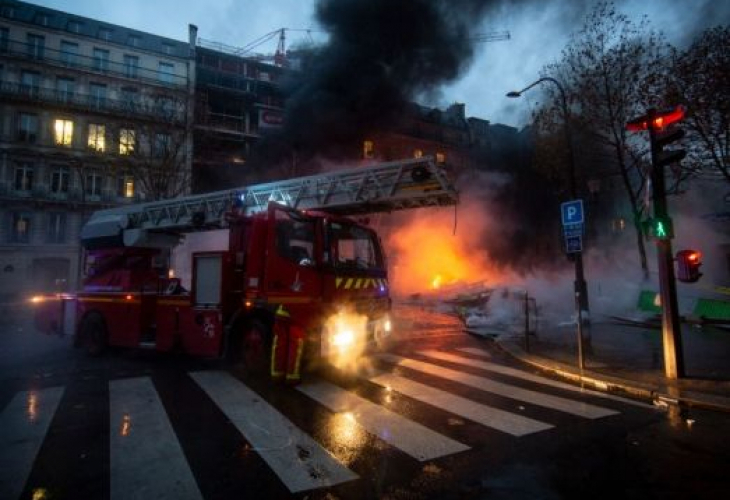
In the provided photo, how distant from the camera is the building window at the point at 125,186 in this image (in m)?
33.2

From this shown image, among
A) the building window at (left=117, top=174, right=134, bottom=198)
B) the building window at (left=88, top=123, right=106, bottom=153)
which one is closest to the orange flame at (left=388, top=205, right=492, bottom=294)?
the building window at (left=117, top=174, right=134, bottom=198)

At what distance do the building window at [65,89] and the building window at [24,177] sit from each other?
18.4 feet

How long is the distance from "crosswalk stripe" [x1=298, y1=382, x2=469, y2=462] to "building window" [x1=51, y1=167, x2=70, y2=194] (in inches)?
1347

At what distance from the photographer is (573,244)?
8070 millimetres

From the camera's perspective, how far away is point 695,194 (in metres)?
28.2

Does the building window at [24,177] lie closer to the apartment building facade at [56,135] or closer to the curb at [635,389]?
the apartment building facade at [56,135]

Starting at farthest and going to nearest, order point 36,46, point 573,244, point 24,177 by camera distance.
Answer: point 36,46 → point 24,177 → point 573,244

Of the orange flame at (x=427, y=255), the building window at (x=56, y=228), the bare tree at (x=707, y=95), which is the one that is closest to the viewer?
the bare tree at (x=707, y=95)

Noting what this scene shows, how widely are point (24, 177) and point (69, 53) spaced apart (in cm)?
1033

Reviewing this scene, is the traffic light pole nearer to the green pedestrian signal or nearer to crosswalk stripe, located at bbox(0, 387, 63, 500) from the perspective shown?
the green pedestrian signal

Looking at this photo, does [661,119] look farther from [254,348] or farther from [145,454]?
[145,454]

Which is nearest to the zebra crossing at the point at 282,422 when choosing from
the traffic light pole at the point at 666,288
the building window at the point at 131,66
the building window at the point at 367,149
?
→ the traffic light pole at the point at 666,288

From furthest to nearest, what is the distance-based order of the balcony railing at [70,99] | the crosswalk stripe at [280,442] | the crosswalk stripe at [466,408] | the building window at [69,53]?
1. the building window at [69,53]
2. the balcony railing at [70,99]
3. the crosswalk stripe at [466,408]
4. the crosswalk stripe at [280,442]

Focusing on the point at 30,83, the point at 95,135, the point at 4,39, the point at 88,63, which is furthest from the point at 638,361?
the point at 4,39
